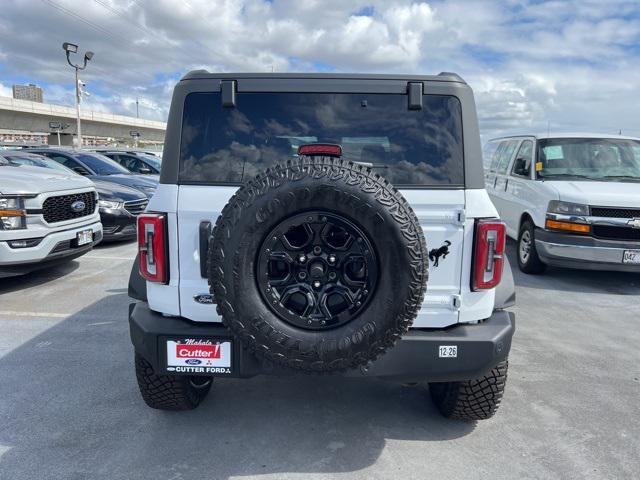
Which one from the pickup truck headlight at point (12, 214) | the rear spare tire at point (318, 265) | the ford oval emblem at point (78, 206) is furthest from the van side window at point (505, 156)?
the pickup truck headlight at point (12, 214)

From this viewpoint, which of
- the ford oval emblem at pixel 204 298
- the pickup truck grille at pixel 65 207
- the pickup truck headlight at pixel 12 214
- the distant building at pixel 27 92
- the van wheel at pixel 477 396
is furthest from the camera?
the distant building at pixel 27 92

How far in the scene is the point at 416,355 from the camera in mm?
2441

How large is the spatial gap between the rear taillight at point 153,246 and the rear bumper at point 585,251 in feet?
17.3

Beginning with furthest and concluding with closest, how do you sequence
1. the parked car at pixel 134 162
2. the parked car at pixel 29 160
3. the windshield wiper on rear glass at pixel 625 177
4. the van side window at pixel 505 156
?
the parked car at pixel 134 162, the parked car at pixel 29 160, the van side window at pixel 505 156, the windshield wiper on rear glass at pixel 625 177

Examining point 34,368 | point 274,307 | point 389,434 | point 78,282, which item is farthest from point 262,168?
point 78,282

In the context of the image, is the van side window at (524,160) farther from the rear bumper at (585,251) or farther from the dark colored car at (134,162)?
the dark colored car at (134,162)

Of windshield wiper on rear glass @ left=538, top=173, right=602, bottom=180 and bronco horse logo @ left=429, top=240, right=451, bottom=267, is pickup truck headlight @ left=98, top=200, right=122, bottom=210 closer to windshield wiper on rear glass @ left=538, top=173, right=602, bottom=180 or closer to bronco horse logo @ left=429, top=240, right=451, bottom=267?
windshield wiper on rear glass @ left=538, top=173, right=602, bottom=180

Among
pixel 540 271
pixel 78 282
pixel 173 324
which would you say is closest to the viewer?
pixel 173 324

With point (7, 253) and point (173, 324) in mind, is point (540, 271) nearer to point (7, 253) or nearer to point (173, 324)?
point (173, 324)

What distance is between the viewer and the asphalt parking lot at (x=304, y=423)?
257 centimetres

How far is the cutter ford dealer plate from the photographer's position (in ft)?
8.05

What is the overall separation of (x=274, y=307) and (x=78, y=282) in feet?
15.4

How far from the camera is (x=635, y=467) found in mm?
2613

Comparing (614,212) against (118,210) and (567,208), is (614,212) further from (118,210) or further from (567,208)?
(118,210)
